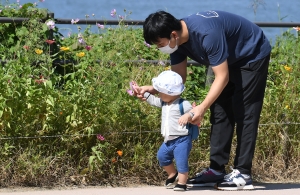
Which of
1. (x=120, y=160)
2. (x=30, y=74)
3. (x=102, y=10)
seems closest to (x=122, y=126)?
(x=120, y=160)

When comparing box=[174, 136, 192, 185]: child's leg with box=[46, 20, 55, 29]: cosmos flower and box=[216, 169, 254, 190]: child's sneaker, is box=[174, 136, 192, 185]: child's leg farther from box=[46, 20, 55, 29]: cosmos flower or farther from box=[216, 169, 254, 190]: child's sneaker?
box=[46, 20, 55, 29]: cosmos flower

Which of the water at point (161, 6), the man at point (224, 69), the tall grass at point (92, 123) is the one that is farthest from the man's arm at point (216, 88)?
the water at point (161, 6)

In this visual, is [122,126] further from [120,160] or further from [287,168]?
[287,168]

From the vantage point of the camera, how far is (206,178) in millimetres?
5566

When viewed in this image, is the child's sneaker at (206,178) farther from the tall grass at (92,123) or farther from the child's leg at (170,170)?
the tall grass at (92,123)

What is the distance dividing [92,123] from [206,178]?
0.97 meters

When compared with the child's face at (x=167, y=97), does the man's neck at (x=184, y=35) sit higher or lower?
higher

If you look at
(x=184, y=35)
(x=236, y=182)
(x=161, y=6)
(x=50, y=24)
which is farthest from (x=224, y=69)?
(x=161, y=6)

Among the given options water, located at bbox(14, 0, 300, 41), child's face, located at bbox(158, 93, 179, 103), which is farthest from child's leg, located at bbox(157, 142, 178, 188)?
water, located at bbox(14, 0, 300, 41)

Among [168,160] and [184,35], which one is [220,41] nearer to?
[184,35]

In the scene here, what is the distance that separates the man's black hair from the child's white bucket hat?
32 centimetres

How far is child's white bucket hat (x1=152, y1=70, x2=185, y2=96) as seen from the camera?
17.0ft

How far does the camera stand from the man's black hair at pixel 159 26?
16.2 feet

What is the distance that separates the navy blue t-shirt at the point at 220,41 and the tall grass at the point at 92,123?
74cm
